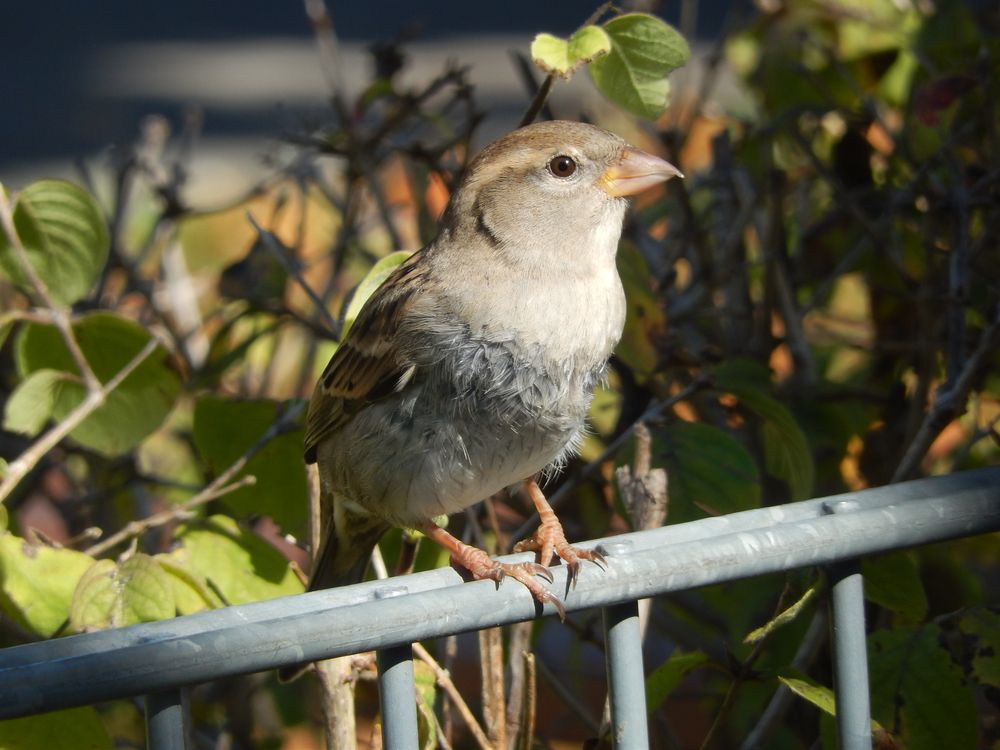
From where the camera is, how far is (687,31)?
123 inches

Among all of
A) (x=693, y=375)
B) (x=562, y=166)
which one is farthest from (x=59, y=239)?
(x=693, y=375)

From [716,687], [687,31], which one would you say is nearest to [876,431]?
[716,687]

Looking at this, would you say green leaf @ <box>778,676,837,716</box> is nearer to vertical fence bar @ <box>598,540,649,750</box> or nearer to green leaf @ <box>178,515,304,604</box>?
vertical fence bar @ <box>598,540,649,750</box>

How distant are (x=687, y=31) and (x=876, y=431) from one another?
113 cm

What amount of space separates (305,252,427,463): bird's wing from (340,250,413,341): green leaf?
0.23ft

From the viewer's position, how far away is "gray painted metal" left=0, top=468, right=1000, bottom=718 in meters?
1.08

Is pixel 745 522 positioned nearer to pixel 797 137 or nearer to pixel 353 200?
pixel 797 137

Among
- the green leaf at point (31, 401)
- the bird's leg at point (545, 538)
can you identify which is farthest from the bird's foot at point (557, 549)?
the green leaf at point (31, 401)

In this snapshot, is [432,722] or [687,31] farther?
[687,31]

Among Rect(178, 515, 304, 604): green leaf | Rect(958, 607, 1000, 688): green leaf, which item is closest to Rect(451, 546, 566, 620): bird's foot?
Rect(178, 515, 304, 604): green leaf

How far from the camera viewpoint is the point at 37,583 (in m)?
1.69

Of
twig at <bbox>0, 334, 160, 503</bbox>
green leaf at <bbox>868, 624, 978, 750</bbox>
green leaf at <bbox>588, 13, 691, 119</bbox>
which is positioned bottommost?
green leaf at <bbox>868, 624, 978, 750</bbox>

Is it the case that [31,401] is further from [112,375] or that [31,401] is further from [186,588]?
[186,588]

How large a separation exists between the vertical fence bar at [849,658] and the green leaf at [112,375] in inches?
46.4
